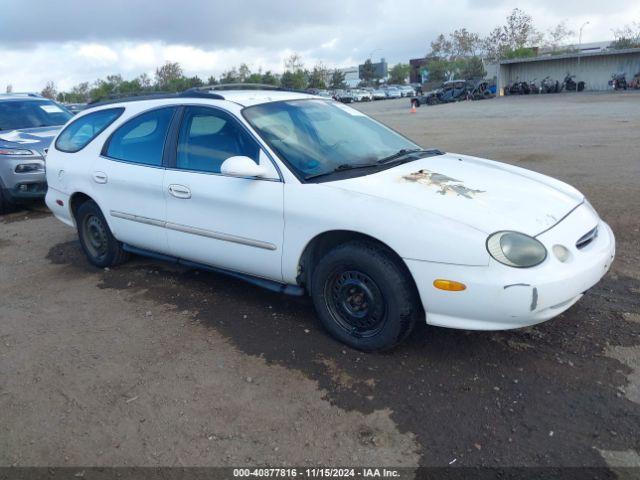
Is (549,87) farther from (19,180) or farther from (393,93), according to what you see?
(19,180)

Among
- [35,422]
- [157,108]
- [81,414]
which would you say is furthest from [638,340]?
[157,108]

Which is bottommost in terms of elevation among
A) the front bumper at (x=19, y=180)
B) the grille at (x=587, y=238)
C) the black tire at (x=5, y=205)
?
the black tire at (x=5, y=205)

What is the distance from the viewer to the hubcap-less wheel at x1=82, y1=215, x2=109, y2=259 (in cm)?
541

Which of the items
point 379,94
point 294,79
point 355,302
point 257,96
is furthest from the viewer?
point 294,79

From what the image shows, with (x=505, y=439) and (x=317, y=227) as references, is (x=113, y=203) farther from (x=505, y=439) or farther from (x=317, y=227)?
(x=505, y=439)

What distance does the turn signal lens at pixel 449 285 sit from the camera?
122 inches

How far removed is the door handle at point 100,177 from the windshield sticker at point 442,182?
287 centimetres

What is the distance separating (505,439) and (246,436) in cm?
133

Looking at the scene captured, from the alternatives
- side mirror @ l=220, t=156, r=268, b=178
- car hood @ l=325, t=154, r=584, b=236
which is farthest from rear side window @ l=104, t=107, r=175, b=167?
car hood @ l=325, t=154, r=584, b=236

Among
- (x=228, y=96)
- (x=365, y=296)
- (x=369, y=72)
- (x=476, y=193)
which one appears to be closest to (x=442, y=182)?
(x=476, y=193)

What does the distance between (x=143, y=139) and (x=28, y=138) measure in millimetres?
4856

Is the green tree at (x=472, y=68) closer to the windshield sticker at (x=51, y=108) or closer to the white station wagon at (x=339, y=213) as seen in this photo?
the windshield sticker at (x=51, y=108)

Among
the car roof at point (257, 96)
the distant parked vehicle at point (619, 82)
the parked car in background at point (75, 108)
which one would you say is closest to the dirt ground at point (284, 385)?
the car roof at point (257, 96)

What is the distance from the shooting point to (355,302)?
3621 millimetres
